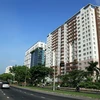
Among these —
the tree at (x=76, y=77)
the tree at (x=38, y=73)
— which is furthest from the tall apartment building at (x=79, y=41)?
the tree at (x=76, y=77)

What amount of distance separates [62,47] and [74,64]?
77.2 feet

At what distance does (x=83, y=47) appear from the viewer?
9712 centimetres

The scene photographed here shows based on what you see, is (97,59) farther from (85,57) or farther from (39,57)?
(39,57)

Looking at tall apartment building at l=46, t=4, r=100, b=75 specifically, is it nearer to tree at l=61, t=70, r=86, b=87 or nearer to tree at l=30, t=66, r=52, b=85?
tree at l=30, t=66, r=52, b=85

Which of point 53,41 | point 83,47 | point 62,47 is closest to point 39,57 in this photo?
point 53,41


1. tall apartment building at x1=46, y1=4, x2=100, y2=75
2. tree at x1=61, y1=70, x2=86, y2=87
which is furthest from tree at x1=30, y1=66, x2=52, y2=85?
tree at x1=61, y1=70, x2=86, y2=87

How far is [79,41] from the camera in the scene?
101938mm

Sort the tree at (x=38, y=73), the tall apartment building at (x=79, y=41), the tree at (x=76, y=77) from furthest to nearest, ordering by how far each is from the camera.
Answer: the tall apartment building at (x=79, y=41) → the tree at (x=38, y=73) → the tree at (x=76, y=77)

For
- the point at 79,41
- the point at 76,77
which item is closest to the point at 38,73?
the point at 76,77

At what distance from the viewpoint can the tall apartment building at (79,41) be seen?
92.9 meters

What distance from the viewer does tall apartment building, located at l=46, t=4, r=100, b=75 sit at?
92875 millimetres

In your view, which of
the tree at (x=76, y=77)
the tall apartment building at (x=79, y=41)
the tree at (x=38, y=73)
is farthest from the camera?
the tall apartment building at (x=79, y=41)

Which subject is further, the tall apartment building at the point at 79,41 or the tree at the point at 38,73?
the tall apartment building at the point at 79,41

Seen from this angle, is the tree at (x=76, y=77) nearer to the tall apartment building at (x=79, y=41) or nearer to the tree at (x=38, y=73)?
the tree at (x=38, y=73)
